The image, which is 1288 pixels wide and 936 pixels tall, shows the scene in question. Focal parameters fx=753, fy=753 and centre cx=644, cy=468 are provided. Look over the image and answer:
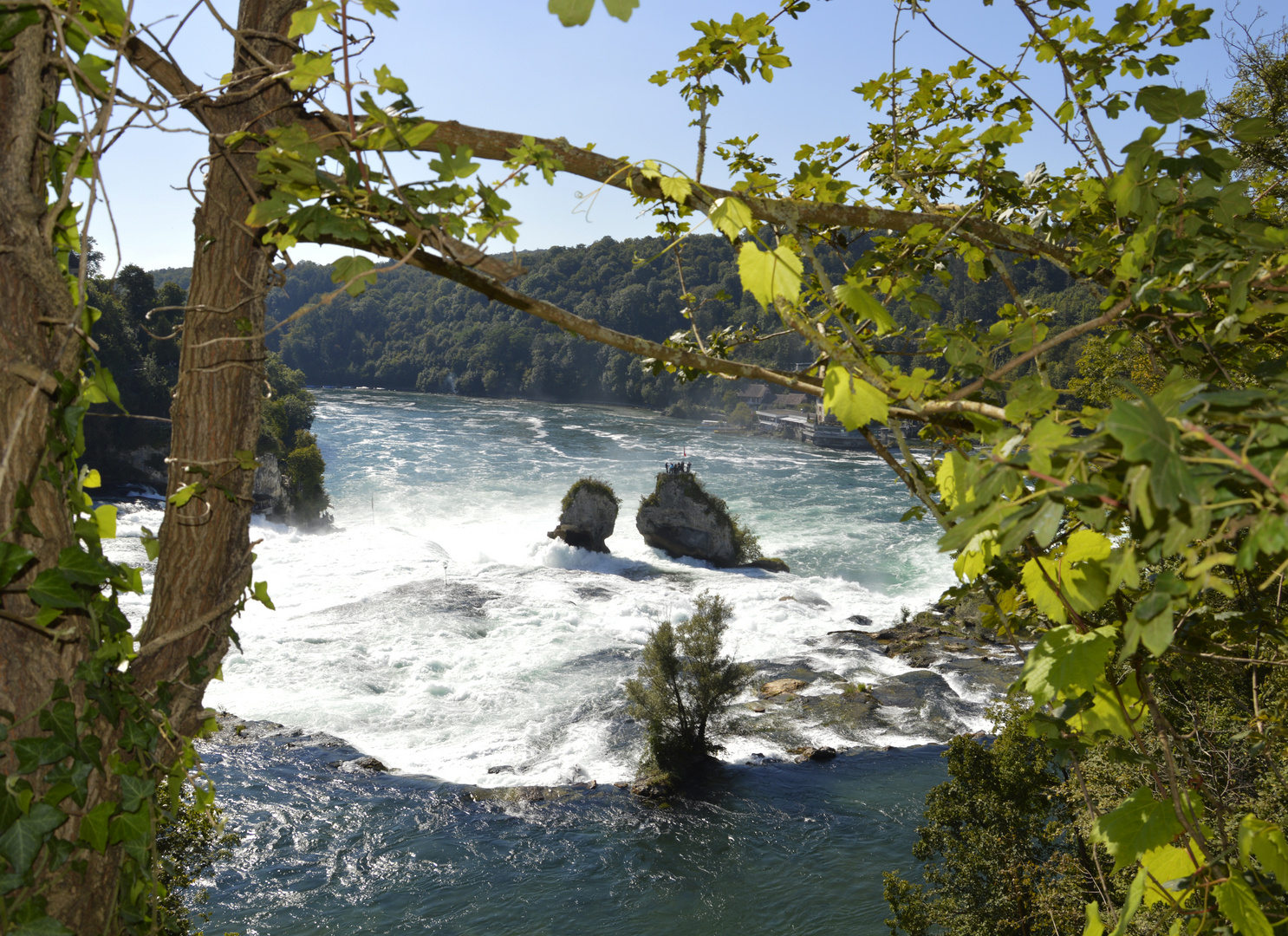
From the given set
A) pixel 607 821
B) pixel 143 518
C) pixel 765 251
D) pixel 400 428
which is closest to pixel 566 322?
pixel 765 251

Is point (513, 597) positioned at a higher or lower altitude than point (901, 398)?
lower

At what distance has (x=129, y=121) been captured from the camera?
48.1 inches

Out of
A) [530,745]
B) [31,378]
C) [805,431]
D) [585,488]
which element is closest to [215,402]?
[31,378]

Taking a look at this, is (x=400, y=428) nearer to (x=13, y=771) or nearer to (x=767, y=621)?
(x=767, y=621)

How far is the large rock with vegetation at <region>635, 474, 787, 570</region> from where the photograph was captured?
26.8m

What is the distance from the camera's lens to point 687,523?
27.9 m

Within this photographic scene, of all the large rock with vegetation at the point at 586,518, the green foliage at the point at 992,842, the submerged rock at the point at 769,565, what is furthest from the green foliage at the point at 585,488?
the green foliage at the point at 992,842

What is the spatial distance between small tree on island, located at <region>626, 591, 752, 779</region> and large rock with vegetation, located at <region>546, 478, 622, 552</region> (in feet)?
40.5

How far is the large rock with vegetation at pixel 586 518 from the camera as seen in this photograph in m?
27.6

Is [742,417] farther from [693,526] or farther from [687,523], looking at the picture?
[693,526]

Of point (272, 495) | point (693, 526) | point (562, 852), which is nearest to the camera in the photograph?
point (562, 852)

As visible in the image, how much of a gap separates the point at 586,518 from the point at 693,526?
394 centimetres

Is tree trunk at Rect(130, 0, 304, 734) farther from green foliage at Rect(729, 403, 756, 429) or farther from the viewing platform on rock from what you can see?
green foliage at Rect(729, 403, 756, 429)

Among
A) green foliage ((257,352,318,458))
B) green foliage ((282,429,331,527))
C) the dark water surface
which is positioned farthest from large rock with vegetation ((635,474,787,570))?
green foliage ((257,352,318,458))
